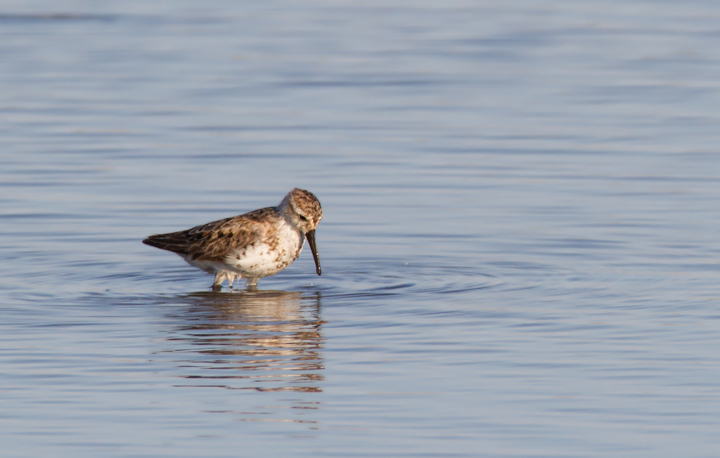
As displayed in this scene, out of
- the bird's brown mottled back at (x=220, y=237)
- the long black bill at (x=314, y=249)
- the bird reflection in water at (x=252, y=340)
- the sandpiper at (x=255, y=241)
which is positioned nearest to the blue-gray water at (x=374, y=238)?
the bird reflection in water at (x=252, y=340)

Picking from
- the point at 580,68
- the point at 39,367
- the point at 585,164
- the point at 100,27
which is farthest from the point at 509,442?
the point at 100,27

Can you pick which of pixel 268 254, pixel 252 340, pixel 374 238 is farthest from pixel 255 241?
pixel 252 340

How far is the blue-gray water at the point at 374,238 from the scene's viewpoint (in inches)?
339

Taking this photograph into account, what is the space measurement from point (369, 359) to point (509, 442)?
2075mm

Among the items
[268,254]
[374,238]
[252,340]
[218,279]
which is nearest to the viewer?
[252,340]

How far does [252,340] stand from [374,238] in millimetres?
3927

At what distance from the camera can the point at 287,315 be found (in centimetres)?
1177

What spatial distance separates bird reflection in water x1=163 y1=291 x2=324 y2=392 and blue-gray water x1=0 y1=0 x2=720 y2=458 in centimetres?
4

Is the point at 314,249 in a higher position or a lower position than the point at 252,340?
higher

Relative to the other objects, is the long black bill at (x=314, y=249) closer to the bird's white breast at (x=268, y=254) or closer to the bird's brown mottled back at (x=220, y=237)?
the bird's white breast at (x=268, y=254)

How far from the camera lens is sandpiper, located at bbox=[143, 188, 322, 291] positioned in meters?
12.8

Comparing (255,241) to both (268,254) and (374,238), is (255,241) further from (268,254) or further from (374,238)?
(374,238)

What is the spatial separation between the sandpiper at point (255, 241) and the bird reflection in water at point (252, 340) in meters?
0.27

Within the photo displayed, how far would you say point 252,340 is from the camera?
10.7m
